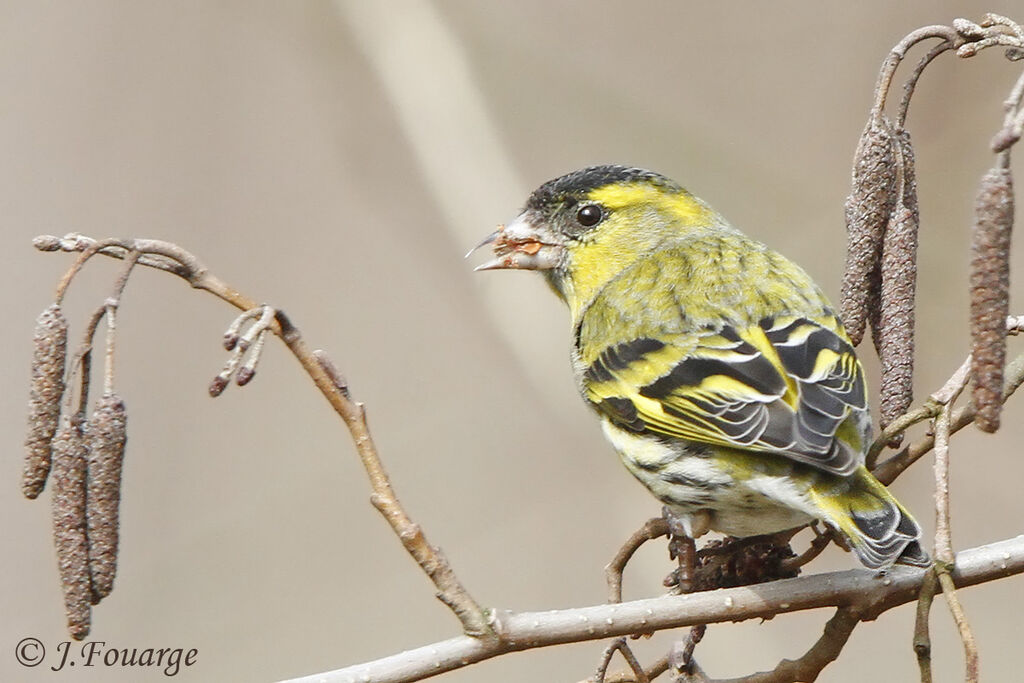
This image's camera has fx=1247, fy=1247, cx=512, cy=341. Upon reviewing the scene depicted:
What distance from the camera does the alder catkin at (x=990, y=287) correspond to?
1.73 m

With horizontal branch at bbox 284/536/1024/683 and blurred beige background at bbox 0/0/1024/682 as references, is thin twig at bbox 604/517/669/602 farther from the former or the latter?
blurred beige background at bbox 0/0/1024/682

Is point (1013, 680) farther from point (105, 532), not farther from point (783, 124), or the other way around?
point (105, 532)

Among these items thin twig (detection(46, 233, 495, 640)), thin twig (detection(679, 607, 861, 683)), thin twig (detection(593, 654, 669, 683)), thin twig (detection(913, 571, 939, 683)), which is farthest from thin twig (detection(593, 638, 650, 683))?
thin twig (detection(913, 571, 939, 683))

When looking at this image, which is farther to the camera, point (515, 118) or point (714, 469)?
point (515, 118)

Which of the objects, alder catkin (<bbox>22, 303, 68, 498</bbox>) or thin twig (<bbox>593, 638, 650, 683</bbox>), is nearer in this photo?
alder catkin (<bbox>22, 303, 68, 498</bbox>)

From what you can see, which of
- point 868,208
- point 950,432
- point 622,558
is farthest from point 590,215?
point 950,432

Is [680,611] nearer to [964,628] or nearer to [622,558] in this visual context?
[622,558]

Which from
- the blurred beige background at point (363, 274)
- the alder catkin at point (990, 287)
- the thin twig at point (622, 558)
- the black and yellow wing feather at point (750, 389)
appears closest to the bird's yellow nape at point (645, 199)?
the black and yellow wing feather at point (750, 389)

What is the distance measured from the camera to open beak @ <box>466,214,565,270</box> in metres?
3.62

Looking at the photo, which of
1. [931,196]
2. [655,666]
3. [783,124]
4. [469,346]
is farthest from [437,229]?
[655,666]

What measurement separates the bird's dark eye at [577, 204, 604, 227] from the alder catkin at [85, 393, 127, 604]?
1.93 m

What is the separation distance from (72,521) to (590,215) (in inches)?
80.7

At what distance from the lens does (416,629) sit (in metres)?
6.07

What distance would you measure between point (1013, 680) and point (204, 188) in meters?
4.56
